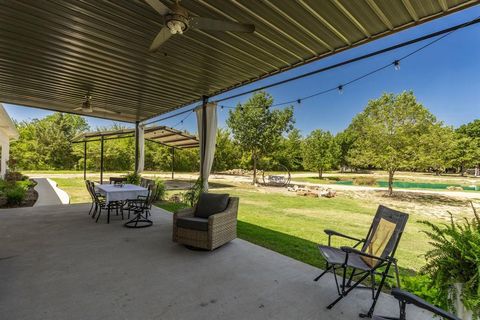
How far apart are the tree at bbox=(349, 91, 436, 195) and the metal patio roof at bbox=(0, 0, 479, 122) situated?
10.8 meters

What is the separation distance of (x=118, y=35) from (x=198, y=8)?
1350mm

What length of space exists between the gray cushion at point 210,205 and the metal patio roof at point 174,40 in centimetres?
238

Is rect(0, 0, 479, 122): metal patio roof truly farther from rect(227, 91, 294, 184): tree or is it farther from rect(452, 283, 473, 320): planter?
rect(227, 91, 294, 184): tree

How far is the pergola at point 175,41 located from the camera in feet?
9.03

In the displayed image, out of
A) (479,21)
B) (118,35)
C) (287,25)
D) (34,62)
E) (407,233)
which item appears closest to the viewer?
(479,21)

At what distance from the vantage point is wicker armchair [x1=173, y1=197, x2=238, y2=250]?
3654 mm

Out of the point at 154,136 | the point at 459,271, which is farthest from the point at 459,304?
the point at 154,136

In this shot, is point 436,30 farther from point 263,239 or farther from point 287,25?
point 263,239

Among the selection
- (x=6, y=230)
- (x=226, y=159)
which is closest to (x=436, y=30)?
(x=6, y=230)

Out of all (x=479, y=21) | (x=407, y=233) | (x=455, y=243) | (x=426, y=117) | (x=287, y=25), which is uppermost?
(x=426, y=117)

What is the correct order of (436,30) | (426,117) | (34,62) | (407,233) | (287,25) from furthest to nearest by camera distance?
(426,117)
(407,233)
(34,62)
(287,25)
(436,30)

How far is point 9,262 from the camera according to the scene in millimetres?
3211

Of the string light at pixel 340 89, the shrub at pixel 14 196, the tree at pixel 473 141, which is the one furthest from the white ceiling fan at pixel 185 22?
the tree at pixel 473 141

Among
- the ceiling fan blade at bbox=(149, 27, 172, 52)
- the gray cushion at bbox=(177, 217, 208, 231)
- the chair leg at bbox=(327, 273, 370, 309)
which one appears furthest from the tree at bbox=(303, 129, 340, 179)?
the ceiling fan blade at bbox=(149, 27, 172, 52)
